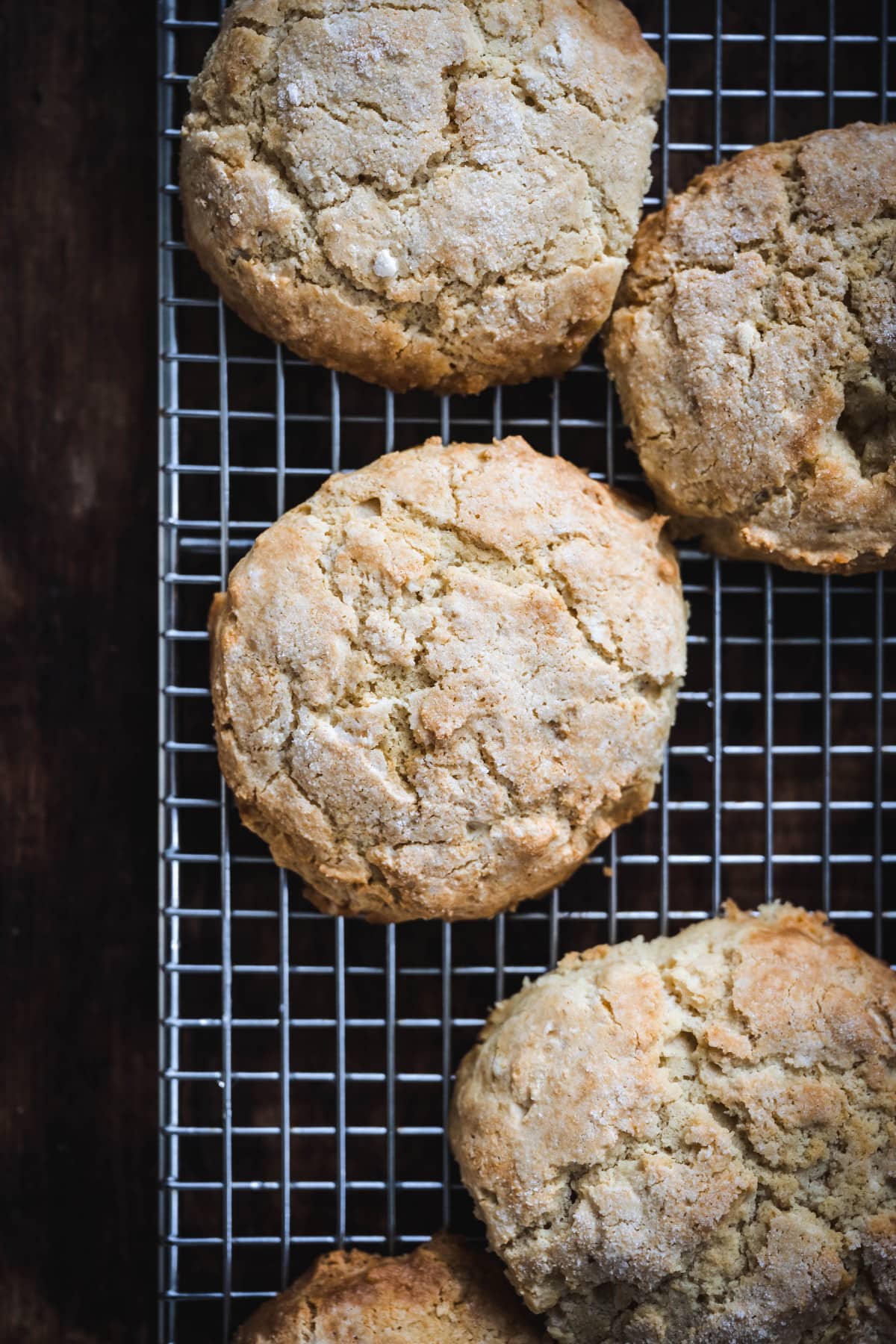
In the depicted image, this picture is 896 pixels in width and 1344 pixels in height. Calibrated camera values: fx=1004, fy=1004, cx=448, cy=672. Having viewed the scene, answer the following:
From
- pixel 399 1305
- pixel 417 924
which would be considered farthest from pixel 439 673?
pixel 399 1305

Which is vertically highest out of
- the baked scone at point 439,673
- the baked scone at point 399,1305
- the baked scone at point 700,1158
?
the baked scone at point 439,673

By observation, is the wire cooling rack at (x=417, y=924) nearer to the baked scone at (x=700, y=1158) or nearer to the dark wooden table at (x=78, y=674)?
the dark wooden table at (x=78, y=674)

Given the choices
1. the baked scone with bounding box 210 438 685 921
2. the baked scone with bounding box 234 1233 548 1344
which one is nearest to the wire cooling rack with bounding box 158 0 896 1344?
the baked scone with bounding box 234 1233 548 1344

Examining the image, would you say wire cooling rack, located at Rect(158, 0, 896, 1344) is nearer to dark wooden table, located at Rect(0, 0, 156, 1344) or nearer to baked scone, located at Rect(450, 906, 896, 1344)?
dark wooden table, located at Rect(0, 0, 156, 1344)

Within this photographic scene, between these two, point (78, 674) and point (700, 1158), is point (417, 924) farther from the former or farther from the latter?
point (78, 674)

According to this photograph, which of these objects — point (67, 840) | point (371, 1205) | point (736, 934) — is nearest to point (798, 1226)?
point (736, 934)

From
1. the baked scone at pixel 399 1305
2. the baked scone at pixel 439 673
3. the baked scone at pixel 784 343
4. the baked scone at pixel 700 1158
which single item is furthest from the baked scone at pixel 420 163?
the baked scone at pixel 399 1305
